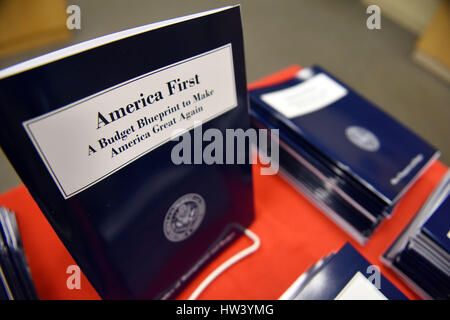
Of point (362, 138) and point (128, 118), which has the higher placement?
point (128, 118)

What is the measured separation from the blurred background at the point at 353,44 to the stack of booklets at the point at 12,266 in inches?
68.8

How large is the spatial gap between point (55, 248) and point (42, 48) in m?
2.15

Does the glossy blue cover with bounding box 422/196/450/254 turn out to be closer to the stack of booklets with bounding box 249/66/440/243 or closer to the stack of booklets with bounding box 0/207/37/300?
the stack of booklets with bounding box 249/66/440/243

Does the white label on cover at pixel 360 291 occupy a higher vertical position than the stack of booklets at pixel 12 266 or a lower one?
lower

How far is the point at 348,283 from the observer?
42cm

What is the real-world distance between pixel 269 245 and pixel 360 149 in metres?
0.27

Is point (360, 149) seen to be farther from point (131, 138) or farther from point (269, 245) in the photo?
point (131, 138)

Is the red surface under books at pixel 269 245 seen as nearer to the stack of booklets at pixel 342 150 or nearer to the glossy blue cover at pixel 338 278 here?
the stack of booklets at pixel 342 150

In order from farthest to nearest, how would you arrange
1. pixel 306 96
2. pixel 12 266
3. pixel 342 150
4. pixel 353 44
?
1. pixel 353 44
2. pixel 306 96
3. pixel 342 150
4. pixel 12 266

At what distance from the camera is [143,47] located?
1.11 ft

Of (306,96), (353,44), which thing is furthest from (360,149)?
(353,44)

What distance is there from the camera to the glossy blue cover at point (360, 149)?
1.82ft

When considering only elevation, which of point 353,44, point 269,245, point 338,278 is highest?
point 338,278

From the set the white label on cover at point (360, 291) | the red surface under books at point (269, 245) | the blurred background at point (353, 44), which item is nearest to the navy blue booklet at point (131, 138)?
the red surface under books at point (269, 245)
